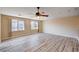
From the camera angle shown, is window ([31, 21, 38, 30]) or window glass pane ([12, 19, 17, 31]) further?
window ([31, 21, 38, 30])

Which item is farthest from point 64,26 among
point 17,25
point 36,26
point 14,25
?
point 14,25

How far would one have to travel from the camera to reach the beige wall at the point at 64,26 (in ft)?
26.5

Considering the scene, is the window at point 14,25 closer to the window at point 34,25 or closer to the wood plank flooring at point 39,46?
the wood plank flooring at point 39,46

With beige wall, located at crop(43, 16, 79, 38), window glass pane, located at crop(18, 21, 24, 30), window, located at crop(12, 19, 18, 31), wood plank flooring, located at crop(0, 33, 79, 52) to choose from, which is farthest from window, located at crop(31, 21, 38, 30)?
wood plank flooring, located at crop(0, 33, 79, 52)

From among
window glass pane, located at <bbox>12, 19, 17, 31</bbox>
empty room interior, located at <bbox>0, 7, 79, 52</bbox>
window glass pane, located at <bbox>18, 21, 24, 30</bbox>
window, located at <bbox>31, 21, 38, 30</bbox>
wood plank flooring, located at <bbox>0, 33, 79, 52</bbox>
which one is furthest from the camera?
window, located at <bbox>31, 21, 38, 30</bbox>

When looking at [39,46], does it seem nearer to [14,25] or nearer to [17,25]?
[14,25]

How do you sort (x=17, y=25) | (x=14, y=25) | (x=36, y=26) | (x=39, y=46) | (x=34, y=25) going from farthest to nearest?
(x=36, y=26), (x=34, y=25), (x=17, y=25), (x=14, y=25), (x=39, y=46)

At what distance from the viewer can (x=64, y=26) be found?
9.14 metres

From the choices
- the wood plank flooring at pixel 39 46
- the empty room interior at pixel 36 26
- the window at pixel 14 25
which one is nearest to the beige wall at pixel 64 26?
the empty room interior at pixel 36 26

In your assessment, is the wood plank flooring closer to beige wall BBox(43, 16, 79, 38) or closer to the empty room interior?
the empty room interior

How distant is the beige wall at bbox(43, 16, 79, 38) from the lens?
8.07 meters

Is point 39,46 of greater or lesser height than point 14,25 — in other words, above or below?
below
